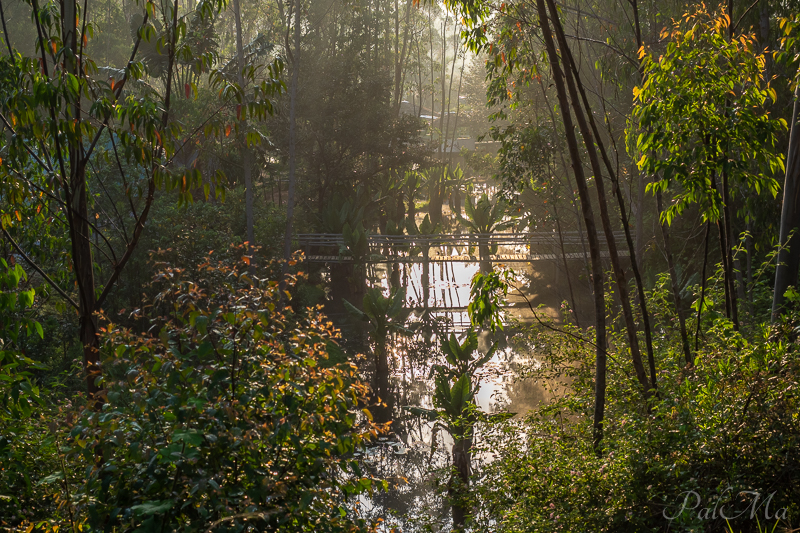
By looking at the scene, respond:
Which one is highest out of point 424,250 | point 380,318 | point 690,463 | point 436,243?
point 436,243

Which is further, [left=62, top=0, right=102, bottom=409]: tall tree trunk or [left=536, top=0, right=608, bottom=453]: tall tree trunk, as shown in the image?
[left=536, top=0, right=608, bottom=453]: tall tree trunk

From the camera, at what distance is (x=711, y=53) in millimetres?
3607

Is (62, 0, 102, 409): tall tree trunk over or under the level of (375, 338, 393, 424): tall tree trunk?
over

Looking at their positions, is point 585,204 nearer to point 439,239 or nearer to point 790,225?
point 790,225

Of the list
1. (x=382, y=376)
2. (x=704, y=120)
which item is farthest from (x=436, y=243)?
(x=704, y=120)

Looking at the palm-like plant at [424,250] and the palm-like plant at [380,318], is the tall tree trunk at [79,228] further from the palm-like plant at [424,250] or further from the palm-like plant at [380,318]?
the palm-like plant at [424,250]

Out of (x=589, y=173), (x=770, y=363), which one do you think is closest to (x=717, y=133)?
(x=770, y=363)

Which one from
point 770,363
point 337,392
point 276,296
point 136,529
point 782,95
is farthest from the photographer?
point 782,95

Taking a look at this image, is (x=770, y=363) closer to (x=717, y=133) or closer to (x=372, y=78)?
(x=717, y=133)

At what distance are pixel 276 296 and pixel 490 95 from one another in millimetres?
5442

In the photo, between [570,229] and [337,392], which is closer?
[337,392]

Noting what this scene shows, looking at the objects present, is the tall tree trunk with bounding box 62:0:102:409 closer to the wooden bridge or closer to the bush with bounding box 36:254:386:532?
the bush with bounding box 36:254:386:532

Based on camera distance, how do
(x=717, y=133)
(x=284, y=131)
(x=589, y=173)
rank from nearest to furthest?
(x=717, y=133), (x=589, y=173), (x=284, y=131)

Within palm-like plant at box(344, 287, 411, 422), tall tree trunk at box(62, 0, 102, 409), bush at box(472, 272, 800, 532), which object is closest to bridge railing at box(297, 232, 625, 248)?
palm-like plant at box(344, 287, 411, 422)
